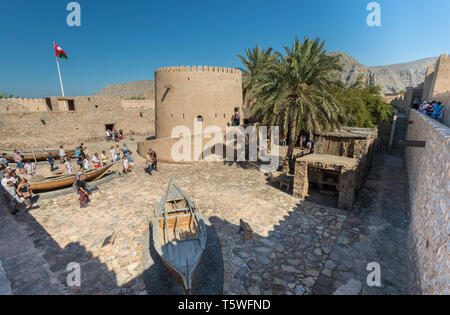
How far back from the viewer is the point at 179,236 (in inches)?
268

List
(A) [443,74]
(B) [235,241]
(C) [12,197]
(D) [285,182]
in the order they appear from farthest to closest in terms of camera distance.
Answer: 1. (A) [443,74]
2. (D) [285,182]
3. (C) [12,197]
4. (B) [235,241]

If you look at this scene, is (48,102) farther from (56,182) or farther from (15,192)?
(15,192)

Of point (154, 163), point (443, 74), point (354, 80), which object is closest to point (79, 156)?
point (154, 163)

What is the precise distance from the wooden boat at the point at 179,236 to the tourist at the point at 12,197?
20.0ft

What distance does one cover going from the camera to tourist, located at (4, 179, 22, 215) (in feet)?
28.9

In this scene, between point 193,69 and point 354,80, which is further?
point 354,80

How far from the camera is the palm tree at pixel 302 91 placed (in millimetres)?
11805

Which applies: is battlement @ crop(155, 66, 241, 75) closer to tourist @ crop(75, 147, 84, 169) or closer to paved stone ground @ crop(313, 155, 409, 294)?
tourist @ crop(75, 147, 84, 169)

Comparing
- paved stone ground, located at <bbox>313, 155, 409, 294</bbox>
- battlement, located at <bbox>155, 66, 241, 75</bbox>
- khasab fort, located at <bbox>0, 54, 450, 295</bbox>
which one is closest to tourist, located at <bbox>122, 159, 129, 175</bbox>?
khasab fort, located at <bbox>0, 54, 450, 295</bbox>

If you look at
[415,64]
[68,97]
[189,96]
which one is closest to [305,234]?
[189,96]

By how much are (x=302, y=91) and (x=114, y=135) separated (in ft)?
61.8

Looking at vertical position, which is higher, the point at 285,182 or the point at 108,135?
the point at 108,135

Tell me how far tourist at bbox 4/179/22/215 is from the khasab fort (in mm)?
310
